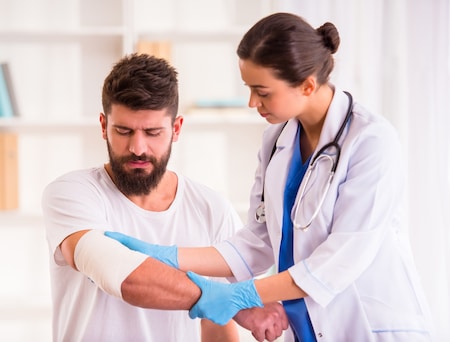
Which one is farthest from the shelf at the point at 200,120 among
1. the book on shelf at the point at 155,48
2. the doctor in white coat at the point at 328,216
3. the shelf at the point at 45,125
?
the doctor in white coat at the point at 328,216

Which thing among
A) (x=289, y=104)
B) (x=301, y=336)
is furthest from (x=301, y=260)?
(x=289, y=104)

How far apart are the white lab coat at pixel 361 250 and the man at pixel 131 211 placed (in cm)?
20

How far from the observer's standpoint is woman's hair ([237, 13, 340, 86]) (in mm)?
1496

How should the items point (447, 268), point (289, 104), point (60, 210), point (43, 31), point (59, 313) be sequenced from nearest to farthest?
point (289, 104)
point (60, 210)
point (59, 313)
point (447, 268)
point (43, 31)

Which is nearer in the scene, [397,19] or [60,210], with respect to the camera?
[60,210]

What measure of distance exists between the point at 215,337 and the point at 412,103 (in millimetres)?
1513

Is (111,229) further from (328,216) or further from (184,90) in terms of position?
(184,90)

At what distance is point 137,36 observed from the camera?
318 cm

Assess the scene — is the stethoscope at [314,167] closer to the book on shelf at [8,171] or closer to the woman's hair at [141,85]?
the woman's hair at [141,85]

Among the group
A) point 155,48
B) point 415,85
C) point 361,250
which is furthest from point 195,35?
point 361,250

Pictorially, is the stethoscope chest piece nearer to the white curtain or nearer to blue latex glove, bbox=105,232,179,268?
blue latex glove, bbox=105,232,179,268

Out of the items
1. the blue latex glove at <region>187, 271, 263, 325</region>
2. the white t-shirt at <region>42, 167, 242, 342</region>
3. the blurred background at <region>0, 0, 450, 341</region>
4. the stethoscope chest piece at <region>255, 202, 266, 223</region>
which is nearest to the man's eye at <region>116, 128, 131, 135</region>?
the white t-shirt at <region>42, 167, 242, 342</region>

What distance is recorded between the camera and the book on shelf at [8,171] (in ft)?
10.1

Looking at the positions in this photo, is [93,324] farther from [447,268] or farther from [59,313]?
[447,268]
